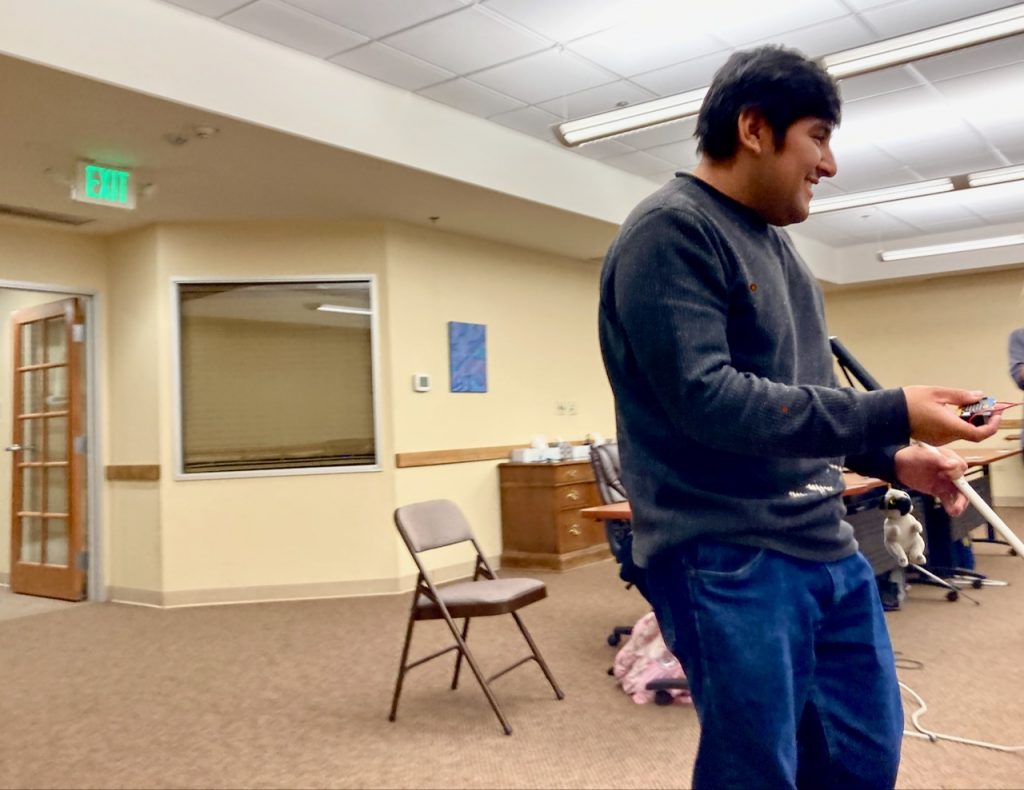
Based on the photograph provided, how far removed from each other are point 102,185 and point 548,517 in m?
3.54

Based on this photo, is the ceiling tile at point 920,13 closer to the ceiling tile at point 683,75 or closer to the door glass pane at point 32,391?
the ceiling tile at point 683,75

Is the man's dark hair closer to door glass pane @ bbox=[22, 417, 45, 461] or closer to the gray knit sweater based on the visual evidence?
the gray knit sweater

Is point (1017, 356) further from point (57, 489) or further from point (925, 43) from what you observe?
point (57, 489)

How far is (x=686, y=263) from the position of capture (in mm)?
977

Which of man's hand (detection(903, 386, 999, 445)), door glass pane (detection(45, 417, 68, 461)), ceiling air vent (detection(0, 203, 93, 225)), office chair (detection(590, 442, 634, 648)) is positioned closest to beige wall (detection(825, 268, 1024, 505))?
office chair (detection(590, 442, 634, 648))

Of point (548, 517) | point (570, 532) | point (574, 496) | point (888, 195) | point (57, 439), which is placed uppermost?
point (888, 195)

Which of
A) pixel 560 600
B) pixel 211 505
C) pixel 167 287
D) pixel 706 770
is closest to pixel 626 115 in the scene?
pixel 560 600

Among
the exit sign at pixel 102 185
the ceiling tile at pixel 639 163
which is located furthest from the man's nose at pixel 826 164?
the ceiling tile at pixel 639 163

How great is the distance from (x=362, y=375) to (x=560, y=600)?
2.07m

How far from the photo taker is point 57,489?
6.16 meters

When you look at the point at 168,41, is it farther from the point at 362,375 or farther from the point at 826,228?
the point at 826,228

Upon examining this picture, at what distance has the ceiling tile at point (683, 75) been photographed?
4586 millimetres

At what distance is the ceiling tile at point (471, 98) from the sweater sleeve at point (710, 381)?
4.04 metres

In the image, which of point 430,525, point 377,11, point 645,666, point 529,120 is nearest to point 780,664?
point 645,666
